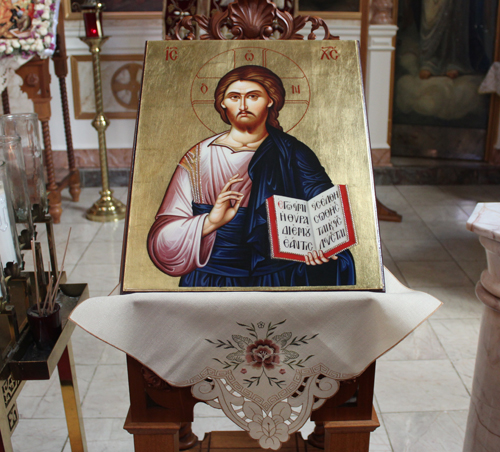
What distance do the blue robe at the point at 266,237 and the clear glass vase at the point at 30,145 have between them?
538mm

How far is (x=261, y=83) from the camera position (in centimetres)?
143

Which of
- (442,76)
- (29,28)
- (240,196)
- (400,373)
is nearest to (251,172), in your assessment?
(240,196)

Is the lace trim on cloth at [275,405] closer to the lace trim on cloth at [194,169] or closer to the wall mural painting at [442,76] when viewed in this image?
the lace trim on cloth at [194,169]

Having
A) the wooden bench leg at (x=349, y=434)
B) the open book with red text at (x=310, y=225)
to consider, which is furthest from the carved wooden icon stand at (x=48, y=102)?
the wooden bench leg at (x=349, y=434)

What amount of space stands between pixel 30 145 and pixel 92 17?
2820 mm

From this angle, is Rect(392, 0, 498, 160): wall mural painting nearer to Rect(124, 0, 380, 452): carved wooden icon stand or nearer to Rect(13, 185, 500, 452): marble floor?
Rect(13, 185, 500, 452): marble floor

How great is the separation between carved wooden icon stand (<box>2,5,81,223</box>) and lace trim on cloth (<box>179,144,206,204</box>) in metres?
2.78

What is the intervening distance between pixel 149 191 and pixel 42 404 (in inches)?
50.0

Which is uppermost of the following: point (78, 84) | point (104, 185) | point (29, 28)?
point (29, 28)

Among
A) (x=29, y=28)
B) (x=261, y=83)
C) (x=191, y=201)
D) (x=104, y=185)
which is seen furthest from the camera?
(x=104, y=185)

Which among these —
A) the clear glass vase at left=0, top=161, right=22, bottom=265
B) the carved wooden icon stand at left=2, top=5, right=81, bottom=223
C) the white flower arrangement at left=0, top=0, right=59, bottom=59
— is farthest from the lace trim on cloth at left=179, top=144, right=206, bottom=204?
the carved wooden icon stand at left=2, top=5, right=81, bottom=223

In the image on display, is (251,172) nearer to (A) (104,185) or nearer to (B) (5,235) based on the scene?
(B) (5,235)

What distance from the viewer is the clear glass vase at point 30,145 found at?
4.99 ft

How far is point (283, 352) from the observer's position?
1190 millimetres
